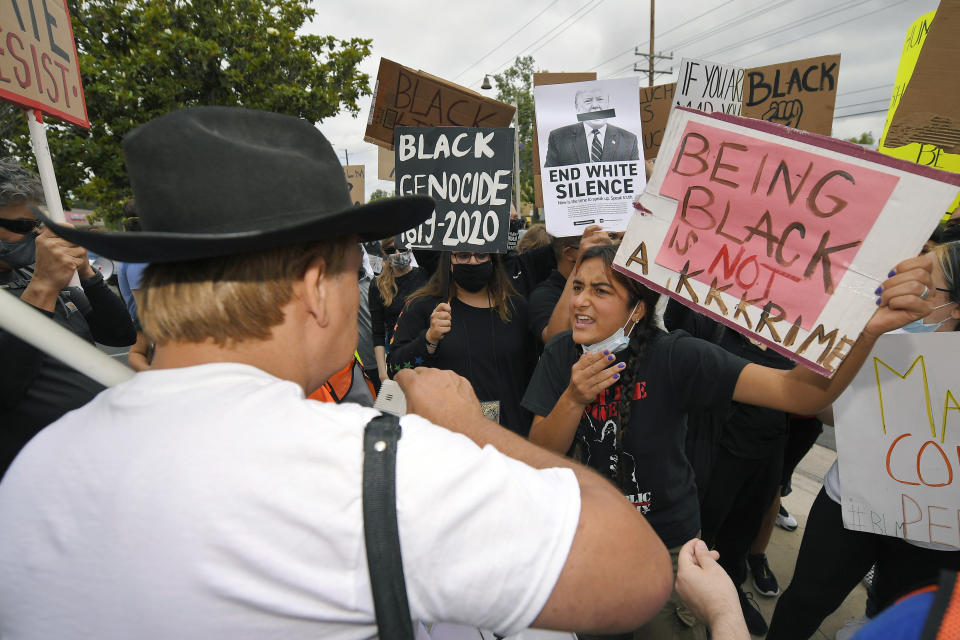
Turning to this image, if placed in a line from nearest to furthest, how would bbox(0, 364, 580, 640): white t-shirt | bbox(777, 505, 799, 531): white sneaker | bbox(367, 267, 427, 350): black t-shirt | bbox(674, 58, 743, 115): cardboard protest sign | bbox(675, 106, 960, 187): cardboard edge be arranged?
bbox(0, 364, 580, 640): white t-shirt
bbox(675, 106, 960, 187): cardboard edge
bbox(777, 505, 799, 531): white sneaker
bbox(674, 58, 743, 115): cardboard protest sign
bbox(367, 267, 427, 350): black t-shirt

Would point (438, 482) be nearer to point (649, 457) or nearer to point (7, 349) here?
point (649, 457)

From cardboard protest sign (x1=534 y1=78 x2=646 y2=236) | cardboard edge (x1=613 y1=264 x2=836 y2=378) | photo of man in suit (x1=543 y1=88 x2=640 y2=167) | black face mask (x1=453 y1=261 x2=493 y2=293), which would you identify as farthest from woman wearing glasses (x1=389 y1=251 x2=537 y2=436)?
cardboard edge (x1=613 y1=264 x2=836 y2=378)

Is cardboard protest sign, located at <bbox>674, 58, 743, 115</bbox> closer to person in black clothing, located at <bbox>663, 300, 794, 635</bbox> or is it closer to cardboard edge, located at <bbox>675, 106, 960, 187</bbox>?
person in black clothing, located at <bbox>663, 300, 794, 635</bbox>

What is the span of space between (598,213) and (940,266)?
6.11ft

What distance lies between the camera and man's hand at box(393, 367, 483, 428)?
3.77ft

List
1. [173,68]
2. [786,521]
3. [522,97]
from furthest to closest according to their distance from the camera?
[522,97] → [173,68] → [786,521]

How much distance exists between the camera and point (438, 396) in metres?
1.19

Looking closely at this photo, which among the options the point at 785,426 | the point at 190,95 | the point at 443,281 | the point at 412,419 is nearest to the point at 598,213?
the point at 443,281

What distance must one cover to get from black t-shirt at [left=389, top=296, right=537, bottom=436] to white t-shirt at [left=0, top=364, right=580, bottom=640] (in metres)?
2.29

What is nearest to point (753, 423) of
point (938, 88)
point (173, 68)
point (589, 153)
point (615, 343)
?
point (615, 343)

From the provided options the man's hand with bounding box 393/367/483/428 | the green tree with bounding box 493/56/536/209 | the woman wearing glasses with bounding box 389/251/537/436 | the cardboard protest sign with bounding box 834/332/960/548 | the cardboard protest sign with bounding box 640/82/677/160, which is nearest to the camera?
the man's hand with bounding box 393/367/483/428

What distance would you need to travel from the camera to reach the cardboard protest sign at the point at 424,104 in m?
3.41

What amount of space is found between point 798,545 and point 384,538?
13.3 ft

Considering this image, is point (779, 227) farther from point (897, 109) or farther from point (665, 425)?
point (897, 109)
